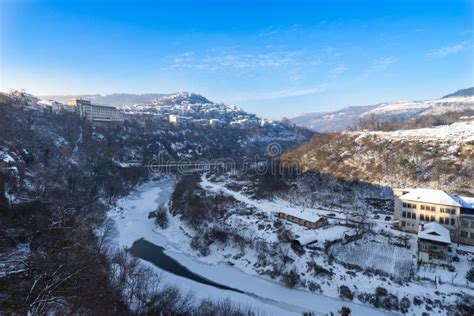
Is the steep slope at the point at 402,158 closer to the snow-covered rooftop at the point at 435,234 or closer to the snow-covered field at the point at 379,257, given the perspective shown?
the snow-covered rooftop at the point at 435,234

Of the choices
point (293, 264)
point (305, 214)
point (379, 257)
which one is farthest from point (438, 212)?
point (293, 264)

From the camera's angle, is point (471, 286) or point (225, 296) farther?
point (225, 296)

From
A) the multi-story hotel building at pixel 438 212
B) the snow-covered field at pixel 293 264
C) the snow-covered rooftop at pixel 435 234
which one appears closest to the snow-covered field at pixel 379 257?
the snow-covered field at pixel 293 264

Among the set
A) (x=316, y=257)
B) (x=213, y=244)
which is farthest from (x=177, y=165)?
(x=316, y=257)

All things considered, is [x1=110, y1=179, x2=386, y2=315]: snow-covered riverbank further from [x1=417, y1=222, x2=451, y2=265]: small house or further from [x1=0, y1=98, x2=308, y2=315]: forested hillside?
[x1=417, y1=222, x2=451, y2=265]: small house

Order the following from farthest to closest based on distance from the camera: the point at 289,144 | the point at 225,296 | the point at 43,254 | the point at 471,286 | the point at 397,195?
the point at 289,144
the point at 397,195
the point at 225,296
the point at 471,286
the point at 43,254

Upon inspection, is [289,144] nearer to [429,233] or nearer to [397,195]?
[397,195]

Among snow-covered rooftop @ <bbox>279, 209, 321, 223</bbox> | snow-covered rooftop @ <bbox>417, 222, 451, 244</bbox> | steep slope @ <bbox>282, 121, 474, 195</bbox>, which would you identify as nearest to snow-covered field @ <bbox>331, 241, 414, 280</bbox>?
snow-covered rooftop @ <bbox>417, 222, 451, 244</bbox>

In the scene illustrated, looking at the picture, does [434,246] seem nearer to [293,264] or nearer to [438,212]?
[438,212]
